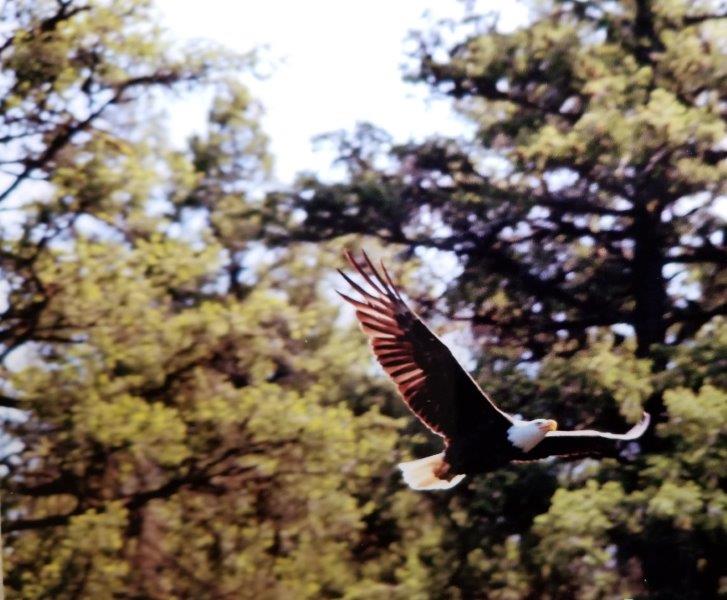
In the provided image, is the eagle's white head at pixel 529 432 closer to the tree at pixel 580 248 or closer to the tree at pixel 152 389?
the tree at pixel 580 248

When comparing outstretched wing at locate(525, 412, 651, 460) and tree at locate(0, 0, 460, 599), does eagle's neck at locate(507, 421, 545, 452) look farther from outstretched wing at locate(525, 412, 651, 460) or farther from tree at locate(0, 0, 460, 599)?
tree at locate(0, 0, 460, 599)

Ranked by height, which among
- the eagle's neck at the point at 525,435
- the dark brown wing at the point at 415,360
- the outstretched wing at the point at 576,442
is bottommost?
the outstretched wing at the point at 576,442

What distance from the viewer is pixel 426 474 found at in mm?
3461

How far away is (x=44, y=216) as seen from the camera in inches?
179

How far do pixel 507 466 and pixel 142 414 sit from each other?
5.89ft

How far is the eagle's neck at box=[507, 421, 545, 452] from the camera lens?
3268 millimetres

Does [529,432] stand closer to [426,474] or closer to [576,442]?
[576,442]

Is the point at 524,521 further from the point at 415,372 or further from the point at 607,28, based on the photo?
the point at 607,28

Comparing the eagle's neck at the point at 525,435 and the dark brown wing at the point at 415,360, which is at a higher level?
the dark brown wing at the point at 415,360

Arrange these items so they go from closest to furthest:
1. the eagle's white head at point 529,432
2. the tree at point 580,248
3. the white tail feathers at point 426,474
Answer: the eagle's white head at point 529,432 < the white tail feathers at point 426,474 < the tree at point 580,248

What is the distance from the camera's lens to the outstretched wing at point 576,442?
330cm

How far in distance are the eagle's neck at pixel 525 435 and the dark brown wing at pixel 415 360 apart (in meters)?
0.15

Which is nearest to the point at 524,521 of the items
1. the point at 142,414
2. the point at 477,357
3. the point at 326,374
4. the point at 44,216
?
the point at 477,357

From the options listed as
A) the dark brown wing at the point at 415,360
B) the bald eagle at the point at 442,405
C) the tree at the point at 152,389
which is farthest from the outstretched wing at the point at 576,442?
the tree at the point at 152,389
